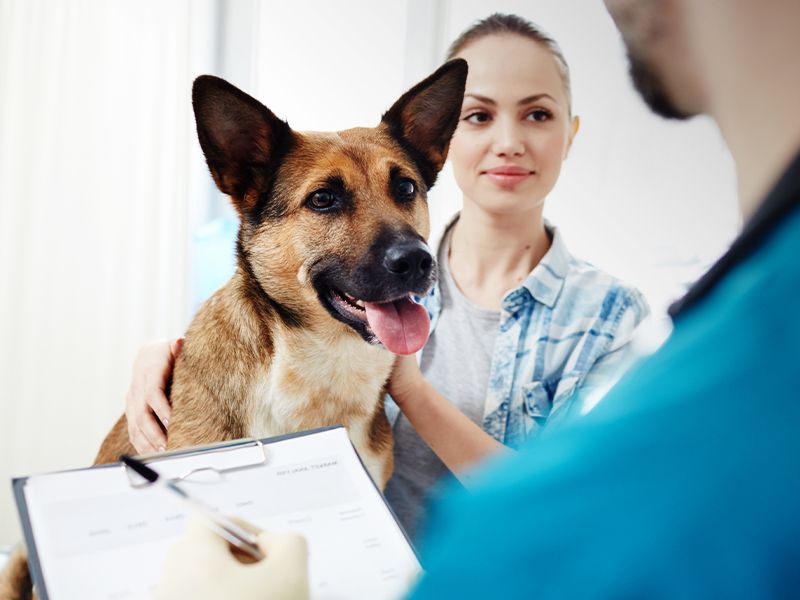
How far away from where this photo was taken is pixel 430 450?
4.76 feet

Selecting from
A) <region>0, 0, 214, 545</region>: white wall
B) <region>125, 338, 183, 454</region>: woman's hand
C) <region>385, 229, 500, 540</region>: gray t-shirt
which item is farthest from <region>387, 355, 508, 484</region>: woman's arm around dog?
Result: <region>0, 0, 214, 545</region>: white wall

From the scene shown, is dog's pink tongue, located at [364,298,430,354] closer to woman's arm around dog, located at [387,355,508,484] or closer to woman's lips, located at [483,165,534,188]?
woman's arm around dog, located at [387,355,508,484]

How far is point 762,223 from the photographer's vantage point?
10.8 inches

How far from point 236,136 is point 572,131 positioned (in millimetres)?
809

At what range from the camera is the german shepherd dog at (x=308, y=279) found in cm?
116

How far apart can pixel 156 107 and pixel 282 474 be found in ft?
6.22

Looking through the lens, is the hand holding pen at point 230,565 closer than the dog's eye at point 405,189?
Yes

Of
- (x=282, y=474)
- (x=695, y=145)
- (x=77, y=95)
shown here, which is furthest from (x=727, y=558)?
(x=77, y=95)

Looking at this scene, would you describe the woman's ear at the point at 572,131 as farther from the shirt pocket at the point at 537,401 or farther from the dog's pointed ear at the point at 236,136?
the dog's pointed ear at the point at 236,136

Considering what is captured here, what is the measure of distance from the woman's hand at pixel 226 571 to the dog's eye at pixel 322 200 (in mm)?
781

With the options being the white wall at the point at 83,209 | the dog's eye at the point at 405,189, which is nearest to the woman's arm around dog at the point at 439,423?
the dog's eye at the point at 405,189

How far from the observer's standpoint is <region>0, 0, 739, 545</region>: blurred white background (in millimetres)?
1625

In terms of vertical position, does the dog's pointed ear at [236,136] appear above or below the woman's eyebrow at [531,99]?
below

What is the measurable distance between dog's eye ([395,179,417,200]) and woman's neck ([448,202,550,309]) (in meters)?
0.23
